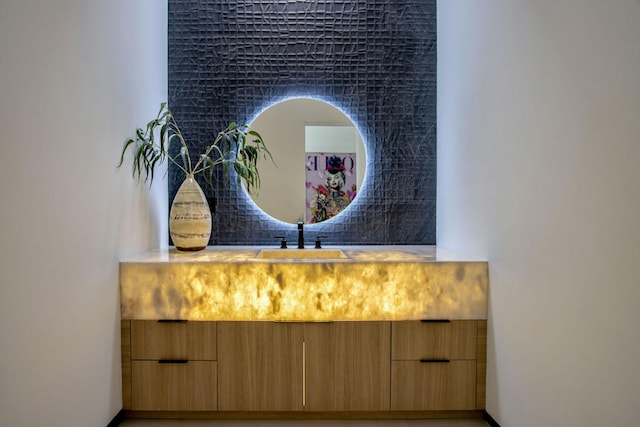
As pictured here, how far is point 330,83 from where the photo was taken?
2.74 m

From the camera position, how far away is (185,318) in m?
1.98

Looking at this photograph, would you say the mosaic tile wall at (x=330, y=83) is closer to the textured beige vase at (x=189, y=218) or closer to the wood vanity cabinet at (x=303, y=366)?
the textured beige vase at (x=189, y=218)

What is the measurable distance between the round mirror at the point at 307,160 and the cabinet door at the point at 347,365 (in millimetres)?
932

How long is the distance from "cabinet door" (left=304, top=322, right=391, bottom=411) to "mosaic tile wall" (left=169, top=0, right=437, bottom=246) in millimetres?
872

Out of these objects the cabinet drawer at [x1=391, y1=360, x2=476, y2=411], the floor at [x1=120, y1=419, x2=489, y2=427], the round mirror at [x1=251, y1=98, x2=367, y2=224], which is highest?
the round mirror at [x1=251, y1=98, x2=367, y2=224]

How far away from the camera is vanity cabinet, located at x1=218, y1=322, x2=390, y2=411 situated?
2.00 m

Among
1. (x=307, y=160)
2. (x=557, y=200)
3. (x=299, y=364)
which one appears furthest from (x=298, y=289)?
(x=557, y=200)

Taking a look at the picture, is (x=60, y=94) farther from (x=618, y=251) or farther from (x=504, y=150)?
(x=618, y=251)

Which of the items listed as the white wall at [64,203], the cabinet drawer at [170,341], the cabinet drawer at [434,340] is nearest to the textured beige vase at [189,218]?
the white wall at [64,203]

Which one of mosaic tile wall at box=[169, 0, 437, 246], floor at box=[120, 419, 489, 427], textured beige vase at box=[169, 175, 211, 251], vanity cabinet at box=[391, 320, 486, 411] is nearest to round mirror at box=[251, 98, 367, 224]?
mosaic tile wall at box=[169, 0, 437, 246]

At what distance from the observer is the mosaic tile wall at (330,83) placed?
2.71 m

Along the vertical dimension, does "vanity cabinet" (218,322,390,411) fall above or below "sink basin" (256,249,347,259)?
below

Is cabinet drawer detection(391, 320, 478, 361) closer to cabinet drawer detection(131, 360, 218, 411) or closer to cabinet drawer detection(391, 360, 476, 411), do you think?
cabinet drawer detection(391, 360, 476, 411)

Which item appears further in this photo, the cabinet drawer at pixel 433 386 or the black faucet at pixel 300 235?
the black faucet at pixel 300 235
